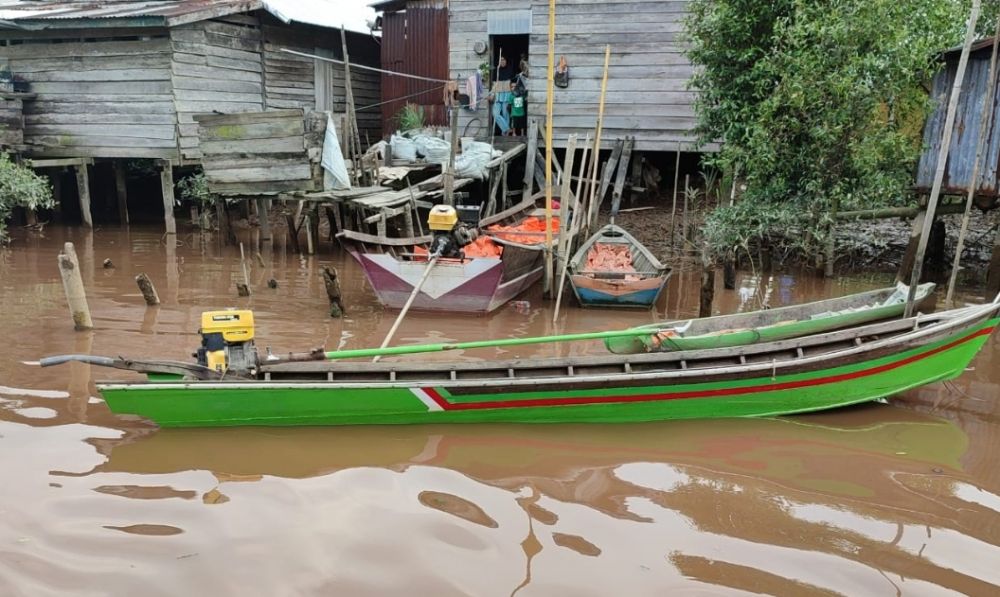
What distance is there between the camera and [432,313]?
9.34m

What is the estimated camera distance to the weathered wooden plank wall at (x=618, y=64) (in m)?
13.8

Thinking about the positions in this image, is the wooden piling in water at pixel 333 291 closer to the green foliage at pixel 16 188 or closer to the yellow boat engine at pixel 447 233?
the yellow boat engine at pixel 447 233

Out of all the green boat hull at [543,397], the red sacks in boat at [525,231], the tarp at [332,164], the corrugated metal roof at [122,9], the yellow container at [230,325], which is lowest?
the green boat hull at [543,397]

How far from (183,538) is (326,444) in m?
1.34

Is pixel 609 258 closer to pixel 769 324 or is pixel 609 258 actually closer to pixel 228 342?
pixel 769 324

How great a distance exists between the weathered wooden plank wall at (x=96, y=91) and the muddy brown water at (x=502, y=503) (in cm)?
801

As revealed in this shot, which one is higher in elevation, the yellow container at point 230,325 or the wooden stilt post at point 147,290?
the yellow container at point 230,325

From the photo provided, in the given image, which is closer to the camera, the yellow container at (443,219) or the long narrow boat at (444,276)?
the yellow container at (443,219)

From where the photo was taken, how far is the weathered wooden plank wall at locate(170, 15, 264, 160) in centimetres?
1355

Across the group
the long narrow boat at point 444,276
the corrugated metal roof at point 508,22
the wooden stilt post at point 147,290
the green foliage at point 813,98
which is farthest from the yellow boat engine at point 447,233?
the corrugated metal roof at point 508,22

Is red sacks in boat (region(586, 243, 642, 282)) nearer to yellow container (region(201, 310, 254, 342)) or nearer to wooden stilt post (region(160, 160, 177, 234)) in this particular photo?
yellow container (region(201, 310, 254, 342))

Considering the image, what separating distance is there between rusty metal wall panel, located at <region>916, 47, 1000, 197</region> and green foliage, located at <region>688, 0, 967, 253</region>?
0.21m

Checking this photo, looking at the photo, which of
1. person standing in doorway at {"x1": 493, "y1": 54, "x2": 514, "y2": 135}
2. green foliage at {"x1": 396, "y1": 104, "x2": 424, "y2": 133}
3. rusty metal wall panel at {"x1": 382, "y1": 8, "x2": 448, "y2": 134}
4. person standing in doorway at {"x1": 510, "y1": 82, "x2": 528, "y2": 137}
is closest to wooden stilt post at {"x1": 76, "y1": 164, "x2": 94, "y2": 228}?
rusty metal wall panel at {"x1": 382, "y1": 8, "x2": 448, "y2": 134}

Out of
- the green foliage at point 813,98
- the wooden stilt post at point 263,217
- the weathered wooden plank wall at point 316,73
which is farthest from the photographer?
the weathered wooden plank wall at point 316,73
